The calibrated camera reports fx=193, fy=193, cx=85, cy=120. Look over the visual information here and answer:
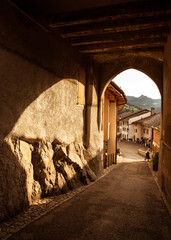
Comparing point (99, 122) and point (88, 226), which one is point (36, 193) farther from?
point (99, 122)

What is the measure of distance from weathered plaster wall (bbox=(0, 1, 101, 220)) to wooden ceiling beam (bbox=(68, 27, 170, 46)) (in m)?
0.46

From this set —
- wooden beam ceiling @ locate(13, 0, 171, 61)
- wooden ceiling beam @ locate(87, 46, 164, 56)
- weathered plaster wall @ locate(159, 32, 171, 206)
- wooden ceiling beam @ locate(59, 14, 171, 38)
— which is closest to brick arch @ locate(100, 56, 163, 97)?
wooden ceiling beam @ locate(87, 46, 164, 56)

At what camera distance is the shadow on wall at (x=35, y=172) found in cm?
391

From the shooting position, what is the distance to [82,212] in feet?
14.5

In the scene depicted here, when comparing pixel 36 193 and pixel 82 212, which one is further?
pixel 36 193

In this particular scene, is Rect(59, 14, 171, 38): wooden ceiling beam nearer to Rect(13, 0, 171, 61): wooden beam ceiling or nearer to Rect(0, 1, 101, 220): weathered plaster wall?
Rect(13, 0, 171, 61): wooden beam ceiling

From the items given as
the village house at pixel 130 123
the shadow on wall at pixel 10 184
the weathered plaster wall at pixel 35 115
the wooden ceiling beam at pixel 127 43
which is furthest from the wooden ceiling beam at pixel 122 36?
the village house at pixel 130 123

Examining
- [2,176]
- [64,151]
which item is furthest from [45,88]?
[2,176]

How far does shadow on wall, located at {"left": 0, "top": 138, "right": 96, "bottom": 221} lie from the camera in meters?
3.91

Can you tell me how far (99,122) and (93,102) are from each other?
3.80ft

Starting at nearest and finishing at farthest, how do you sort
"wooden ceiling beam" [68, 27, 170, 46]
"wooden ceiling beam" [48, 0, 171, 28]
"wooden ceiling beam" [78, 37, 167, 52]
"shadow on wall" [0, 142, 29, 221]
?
1. "shadow on wall" [0, 142, 29, 221]
2. "wooden ceiling beam" [48, 0, 171, 28]
3. "wooden ceiling beam" [68, 27, 170, 46]
4. "wooden ceiling beam" [78, 37, 167, 52]

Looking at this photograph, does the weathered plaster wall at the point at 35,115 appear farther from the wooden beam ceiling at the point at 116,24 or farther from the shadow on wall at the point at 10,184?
the wooden beam ceiling at the point at 116,24

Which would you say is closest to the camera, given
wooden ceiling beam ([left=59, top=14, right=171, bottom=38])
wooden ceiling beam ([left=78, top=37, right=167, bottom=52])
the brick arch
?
wooden ceiling beam ([left=59, top=14, right=171, bottom=38])

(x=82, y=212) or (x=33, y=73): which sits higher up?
(x=33, y=73)
